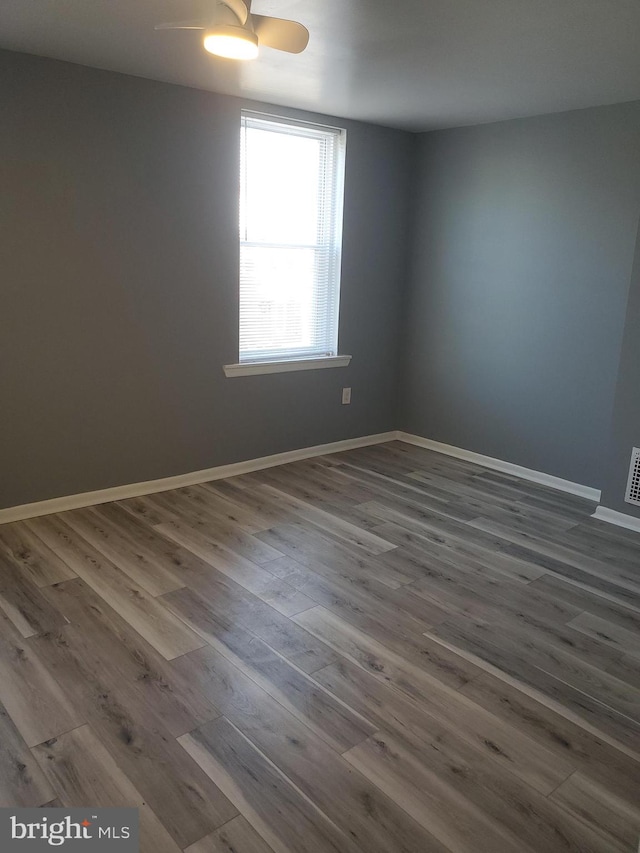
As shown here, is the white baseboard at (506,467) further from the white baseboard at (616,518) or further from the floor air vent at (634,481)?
the floor air vent at (634,481)

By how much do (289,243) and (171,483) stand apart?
1.75m

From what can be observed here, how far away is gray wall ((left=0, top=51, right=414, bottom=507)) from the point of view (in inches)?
128

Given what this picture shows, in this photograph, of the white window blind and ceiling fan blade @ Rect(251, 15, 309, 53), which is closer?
ceiling fan blade @ Rect(251, 15, 309, 53)

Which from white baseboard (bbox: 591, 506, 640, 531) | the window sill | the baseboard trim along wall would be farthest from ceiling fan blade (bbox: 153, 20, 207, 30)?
white baseboard (bbox: 591, 506, 640, 531)

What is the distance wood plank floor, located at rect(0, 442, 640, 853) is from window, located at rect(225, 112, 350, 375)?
1.27 meters

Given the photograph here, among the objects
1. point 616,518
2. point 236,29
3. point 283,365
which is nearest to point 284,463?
point 283,365

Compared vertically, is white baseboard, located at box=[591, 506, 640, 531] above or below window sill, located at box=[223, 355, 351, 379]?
below

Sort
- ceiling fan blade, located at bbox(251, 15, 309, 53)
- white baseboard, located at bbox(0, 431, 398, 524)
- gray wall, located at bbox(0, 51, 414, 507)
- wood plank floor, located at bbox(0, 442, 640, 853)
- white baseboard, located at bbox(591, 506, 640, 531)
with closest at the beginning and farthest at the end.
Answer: wood plank floor, located at bbox(0, 442, 640, 853)
ceiling fan blade, located at bbox(251, 15, 309, 53)
gray wall, located at bbox(0, 51, 414, 507)
white baseboard, located at bbox(0, 431, 398, 524)
white baseboard, located at bbox(591, 506, 640, 531)

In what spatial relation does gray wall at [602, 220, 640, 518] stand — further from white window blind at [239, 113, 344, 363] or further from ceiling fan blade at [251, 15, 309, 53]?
ceiling fan blade at [251, 15, 309, 53]

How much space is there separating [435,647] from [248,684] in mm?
728

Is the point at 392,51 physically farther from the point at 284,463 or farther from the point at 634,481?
the point at 284,463

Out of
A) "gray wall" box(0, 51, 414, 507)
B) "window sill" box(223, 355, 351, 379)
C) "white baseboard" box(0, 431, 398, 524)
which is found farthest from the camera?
"window sill" box(223, 355, 351, 379)

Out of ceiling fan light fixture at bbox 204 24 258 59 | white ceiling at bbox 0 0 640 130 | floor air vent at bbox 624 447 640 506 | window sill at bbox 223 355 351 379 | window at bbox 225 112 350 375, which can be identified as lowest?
floor air vent at bbox 624 447 640 506

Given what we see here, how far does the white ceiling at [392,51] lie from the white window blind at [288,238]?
34 cm
